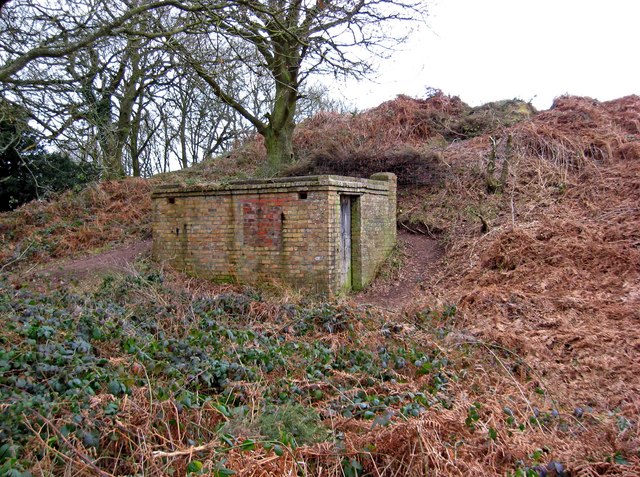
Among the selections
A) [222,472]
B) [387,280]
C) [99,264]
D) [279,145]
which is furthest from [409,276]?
[222,472]

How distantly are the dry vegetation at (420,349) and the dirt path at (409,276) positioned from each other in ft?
1.32

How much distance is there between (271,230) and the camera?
10109 mm

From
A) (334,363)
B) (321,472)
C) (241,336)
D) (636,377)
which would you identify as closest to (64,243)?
(241,336)

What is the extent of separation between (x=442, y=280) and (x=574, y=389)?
16.7 ft

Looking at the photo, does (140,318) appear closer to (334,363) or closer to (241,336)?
(241,336)

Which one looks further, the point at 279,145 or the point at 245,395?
the point at 279,145

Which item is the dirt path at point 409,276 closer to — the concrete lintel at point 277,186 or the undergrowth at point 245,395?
the concrete lintel at point 277,186

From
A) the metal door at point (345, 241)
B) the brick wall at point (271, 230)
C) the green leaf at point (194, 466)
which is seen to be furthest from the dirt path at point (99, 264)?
the green leaf at point (194, 466)

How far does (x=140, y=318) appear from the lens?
258 inches

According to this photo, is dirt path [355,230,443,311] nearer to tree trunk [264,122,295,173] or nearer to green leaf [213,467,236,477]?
tree trunk [264,122,295,173]

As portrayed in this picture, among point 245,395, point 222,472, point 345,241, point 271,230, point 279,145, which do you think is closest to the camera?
point 222,472

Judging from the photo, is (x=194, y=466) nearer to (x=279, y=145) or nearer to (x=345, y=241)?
(x=345, y=241)

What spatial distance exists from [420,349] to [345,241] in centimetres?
457

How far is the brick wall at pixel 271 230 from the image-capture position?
32.0ft
